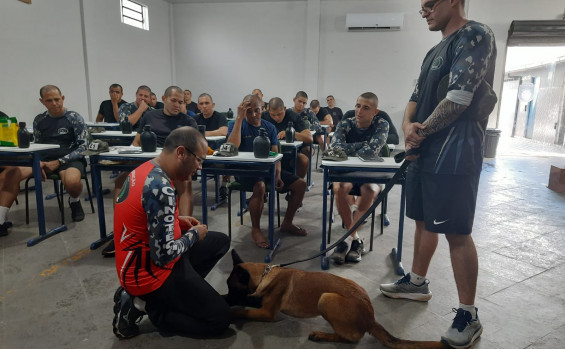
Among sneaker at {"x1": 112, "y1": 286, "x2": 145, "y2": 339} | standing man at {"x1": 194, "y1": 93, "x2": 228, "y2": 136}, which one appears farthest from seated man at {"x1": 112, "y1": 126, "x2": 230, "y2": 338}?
standing man at {"x1": 194, "y1": 93, "x2": 228, "y2": 136}

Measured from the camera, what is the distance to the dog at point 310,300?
5.36 ft

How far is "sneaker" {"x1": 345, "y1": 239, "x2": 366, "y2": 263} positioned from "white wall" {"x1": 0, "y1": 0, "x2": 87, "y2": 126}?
5366 mm

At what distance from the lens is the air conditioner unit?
336 inches

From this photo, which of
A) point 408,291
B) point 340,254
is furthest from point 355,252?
point 408,291

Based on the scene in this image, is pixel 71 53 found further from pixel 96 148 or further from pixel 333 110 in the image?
pixel 333 110

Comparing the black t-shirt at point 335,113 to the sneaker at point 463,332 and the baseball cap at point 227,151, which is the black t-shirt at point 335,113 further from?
the sneaker at point 463,332

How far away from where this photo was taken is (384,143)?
2.95m

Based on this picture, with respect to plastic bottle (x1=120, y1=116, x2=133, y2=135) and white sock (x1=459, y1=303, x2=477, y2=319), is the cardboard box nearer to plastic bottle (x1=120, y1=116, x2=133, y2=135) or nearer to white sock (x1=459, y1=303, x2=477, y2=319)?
white sock (x1=459, y1=303, x2=477, y2=319)

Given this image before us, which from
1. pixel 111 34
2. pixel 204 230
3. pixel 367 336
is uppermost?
pixel 111 34

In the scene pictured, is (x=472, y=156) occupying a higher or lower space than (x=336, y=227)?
higher

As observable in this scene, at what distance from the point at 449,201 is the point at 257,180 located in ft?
5.54

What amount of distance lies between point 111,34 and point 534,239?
776 centimetres

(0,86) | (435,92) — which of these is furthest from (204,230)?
(0,86)

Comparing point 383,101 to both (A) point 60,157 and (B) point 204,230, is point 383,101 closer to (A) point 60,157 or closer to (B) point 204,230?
(A) point 60,157
